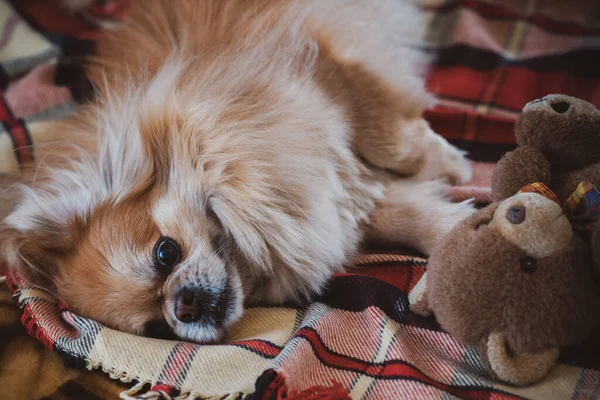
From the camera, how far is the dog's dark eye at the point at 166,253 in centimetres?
119

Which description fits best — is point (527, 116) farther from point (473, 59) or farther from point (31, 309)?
point (31, 309)

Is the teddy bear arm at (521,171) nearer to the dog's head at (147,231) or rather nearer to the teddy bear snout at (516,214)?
the teddy bear snout at (516,214)

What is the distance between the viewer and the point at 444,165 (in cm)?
149

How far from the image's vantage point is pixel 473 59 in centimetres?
184

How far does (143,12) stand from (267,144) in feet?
2.47

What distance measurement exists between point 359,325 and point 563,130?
508 mm

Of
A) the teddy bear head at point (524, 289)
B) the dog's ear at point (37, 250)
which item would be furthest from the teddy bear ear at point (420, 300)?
the dog's ear at point (37, 250)

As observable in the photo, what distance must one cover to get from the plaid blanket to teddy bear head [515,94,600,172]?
312mm

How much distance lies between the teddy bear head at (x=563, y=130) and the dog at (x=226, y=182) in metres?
0.31

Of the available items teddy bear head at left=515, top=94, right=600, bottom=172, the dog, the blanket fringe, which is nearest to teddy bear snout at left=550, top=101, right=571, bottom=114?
teddy bear head at left=515, top=94, right=600, bottom=172

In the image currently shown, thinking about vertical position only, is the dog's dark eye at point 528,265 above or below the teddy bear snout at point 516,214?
below

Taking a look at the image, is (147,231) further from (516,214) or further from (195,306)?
(516,214)

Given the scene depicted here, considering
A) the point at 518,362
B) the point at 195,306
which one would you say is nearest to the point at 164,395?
the point at 195,306

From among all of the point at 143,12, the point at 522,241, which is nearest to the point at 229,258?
the point at 522,241
